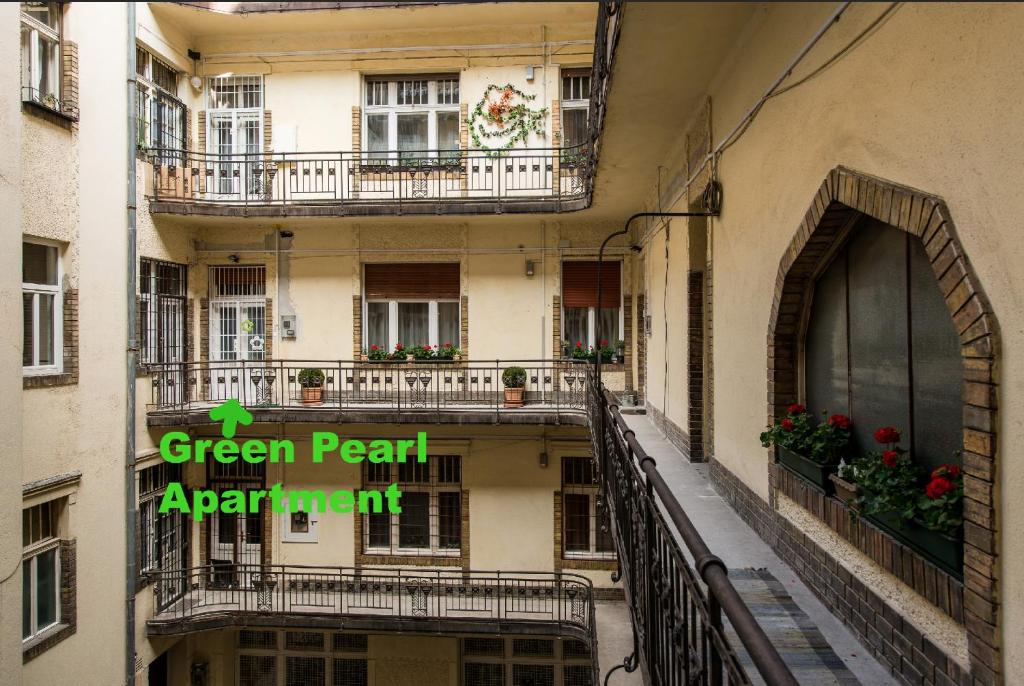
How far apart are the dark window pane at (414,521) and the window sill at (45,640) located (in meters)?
4.94

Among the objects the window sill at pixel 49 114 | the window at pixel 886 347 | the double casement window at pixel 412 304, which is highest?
the window sill at pixel 49 114

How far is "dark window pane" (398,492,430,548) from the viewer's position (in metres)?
11.7

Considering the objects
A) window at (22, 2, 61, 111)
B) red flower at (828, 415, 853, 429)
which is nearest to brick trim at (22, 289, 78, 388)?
window at (22, 2, 61, 111)

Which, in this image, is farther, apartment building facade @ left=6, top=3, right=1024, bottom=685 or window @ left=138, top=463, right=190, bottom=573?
window @ left=138, top=463, right=190, bottom=573

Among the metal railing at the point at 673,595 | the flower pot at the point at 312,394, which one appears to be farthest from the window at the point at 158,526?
the metal railing at the point at 673,595

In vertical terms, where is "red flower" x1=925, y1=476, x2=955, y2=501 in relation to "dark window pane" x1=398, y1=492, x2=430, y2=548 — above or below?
above

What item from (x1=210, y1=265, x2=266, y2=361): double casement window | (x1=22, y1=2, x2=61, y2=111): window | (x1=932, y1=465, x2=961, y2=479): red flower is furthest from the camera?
(x1=210, y1=265, x2=266, y2=361): double casement window

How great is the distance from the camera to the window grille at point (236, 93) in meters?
12.0

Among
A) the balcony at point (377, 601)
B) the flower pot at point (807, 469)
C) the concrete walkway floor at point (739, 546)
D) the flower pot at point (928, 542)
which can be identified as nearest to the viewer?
the flower pot at point (928, 542)

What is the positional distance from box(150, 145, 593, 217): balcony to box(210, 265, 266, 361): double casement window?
52.5 inches

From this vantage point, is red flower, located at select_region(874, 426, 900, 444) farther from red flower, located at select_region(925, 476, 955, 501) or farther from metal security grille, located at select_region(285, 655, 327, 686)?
metal security grille, located at select_region(285, 655, 327, 686)

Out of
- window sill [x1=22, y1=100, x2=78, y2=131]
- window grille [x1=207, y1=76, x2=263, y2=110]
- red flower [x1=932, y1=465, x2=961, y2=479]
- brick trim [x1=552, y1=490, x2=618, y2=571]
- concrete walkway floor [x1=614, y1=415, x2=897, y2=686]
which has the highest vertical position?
window grille [x1=207, y1=76, x2=263, y2=110]

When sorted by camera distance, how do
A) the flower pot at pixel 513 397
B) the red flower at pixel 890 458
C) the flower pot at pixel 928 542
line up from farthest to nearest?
the flower pot at pixel 513 397, the red flower at pixel 890 458, the flower pot at pixel 928 542

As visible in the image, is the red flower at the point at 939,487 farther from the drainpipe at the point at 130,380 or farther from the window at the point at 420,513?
the drainpipe at the point at 130,380
